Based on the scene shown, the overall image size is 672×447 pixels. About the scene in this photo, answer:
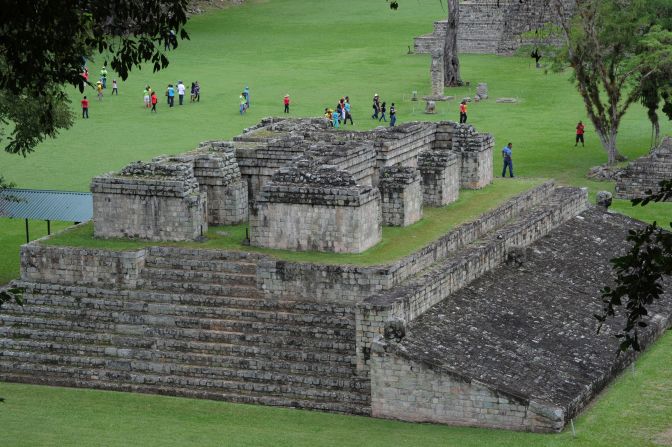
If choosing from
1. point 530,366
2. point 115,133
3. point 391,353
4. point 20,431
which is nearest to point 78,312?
point 20,431

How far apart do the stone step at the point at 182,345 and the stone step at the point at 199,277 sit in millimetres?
1491

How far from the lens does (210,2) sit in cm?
8431

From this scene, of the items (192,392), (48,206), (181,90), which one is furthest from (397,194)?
(181,90)

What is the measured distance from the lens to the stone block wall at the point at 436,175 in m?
34.1

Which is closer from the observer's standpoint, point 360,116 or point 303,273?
point 303,273

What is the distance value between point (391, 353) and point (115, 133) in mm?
28058

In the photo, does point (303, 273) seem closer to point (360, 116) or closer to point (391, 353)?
point (391, 353)

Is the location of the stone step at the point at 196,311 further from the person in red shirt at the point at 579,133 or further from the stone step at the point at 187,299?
the person in red shirt at the point at 579,133

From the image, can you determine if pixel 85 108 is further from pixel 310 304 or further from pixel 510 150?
pixel 310 304

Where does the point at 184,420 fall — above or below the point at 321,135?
below

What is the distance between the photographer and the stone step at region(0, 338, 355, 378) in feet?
A: 89.6

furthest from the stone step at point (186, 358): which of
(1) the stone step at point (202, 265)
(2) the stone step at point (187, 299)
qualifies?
(1) the stone step at point (202, 265)

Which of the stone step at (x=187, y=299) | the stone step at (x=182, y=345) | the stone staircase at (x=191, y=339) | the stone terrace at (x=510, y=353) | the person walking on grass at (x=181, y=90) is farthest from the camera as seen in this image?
the person walking on grass at (x=181, y=90)

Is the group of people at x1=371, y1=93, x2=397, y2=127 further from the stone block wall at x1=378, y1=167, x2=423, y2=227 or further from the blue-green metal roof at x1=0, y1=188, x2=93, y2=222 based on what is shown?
the stone block wall at x1=378, y1=167, x2=423, y2=227
